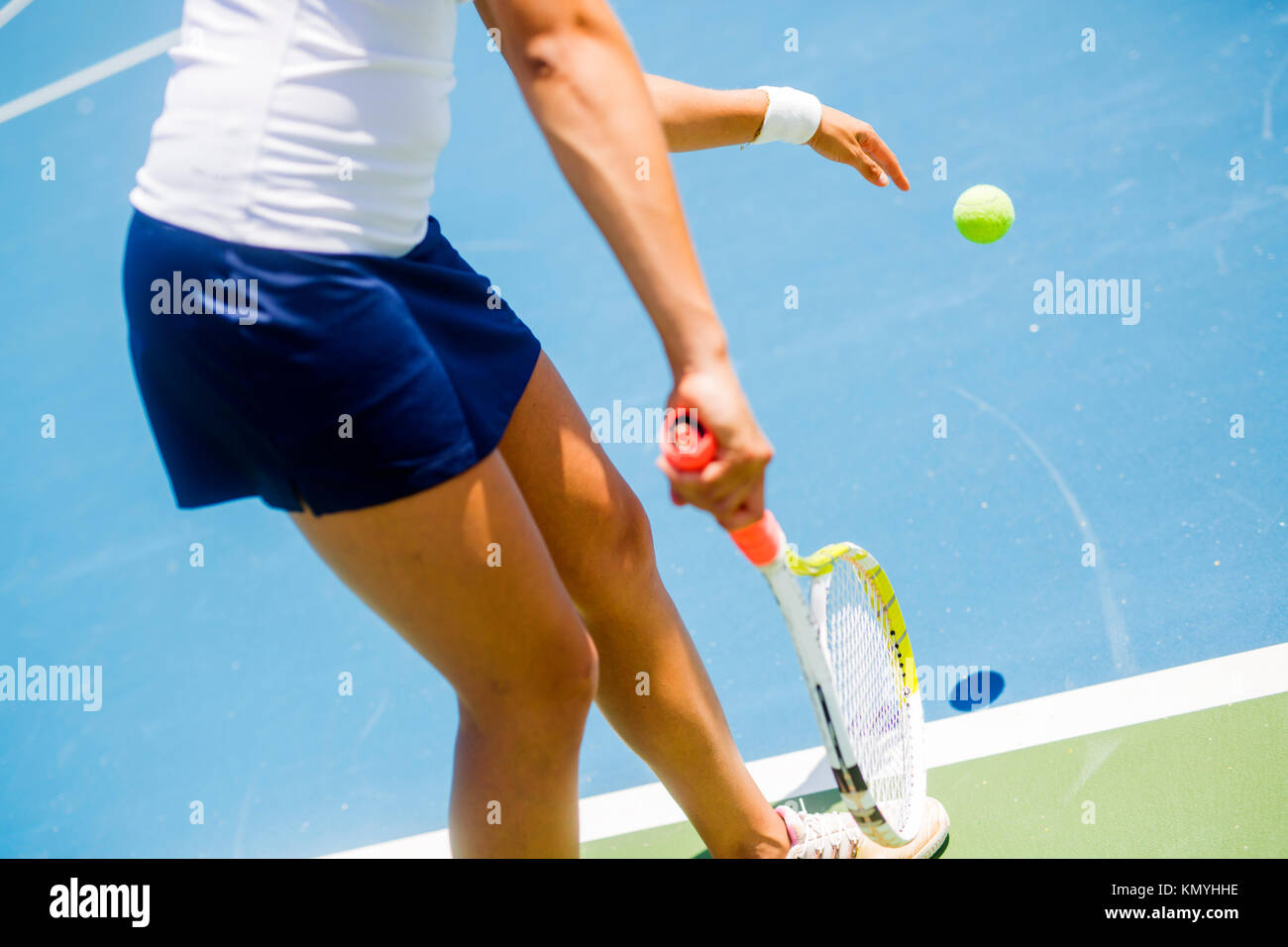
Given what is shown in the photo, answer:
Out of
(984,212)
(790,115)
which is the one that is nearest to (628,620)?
(790,115)

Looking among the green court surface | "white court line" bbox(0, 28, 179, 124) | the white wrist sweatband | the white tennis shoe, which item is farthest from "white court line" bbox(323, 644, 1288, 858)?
"white court line" bbox(0, 28, 179, 124)

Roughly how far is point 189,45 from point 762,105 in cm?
114

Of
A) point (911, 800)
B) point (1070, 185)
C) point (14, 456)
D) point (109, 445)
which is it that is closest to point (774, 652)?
point (911, 800)

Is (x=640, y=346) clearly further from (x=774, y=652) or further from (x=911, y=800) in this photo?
(x=911, y=800)

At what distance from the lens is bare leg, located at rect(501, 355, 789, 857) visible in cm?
163

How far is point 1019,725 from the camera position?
2.34 metres

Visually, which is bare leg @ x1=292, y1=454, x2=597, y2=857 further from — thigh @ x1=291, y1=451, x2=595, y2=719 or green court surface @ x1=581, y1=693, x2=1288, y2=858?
green court surface @ x1=581, y1=693, x2=1288, y2=858

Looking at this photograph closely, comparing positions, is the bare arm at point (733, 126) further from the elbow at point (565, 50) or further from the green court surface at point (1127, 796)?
the green court surface at point (1127, 796)

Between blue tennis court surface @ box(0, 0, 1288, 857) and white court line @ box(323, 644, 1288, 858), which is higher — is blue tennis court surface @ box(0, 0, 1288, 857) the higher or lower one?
the higher one

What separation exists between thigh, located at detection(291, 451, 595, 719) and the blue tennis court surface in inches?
46.4

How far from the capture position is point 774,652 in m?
2.76

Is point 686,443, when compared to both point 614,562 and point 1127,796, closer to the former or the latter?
point 614,562
